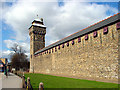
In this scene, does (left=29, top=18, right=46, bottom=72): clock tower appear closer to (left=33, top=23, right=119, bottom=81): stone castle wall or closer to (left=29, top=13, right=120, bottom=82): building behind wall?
(left=29, top=13, right=120, bottom=82): building behind wall

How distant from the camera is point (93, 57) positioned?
385 inches

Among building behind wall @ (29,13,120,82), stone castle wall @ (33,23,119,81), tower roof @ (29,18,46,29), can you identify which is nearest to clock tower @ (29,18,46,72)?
tower roof @ (29,18,46,29)

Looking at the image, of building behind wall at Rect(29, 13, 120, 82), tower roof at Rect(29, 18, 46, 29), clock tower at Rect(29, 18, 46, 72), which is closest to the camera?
building behind wall at Rect(29, 13, 120, 82)

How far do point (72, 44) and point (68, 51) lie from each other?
3.97 feet

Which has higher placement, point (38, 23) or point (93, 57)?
point (38, 23)

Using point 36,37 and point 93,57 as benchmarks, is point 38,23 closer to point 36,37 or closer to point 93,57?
point 36,37

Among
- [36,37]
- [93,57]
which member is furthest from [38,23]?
[93,57]

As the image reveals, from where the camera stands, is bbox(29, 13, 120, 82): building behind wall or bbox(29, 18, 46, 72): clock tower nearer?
bbox(29, 13, 120, 82): building behind wall

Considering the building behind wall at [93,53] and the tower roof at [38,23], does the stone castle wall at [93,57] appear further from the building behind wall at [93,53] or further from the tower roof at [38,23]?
the tower roof at [38,23]

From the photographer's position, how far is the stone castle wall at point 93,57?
320 inches

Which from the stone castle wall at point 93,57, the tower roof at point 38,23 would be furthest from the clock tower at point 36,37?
the stone castle wall at point 93,57

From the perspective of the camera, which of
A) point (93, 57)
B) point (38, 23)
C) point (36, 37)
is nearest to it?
point (93, 57)

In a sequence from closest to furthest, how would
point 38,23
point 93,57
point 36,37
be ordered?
point 93,57, point 36,37, point 38,23

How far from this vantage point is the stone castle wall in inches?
320
